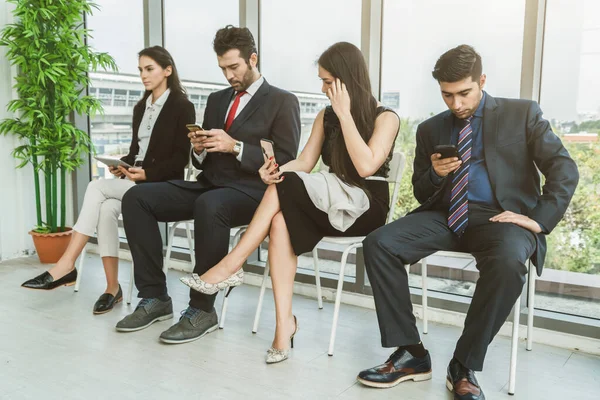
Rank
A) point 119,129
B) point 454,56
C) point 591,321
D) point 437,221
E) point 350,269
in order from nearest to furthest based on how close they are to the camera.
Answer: point 454,56 < point 437,221 < point 591,321 < point 350,269 < point 119,129

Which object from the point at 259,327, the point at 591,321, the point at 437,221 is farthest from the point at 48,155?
the point at 591,321

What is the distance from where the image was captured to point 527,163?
2.13 meters

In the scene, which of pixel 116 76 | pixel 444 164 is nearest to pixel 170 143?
pixel 444 164

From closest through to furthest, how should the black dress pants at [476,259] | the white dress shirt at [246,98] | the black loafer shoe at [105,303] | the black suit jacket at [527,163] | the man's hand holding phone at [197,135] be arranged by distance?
the black dress pants at [476,259]
the black suit jacket at [527,163]
the man's hand holding phone at [197,135]
the white dress shirt at [246,98]
the black loafer shoe at [105,303]

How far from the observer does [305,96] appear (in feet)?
10.7

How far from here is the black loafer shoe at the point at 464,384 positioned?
1916 mm

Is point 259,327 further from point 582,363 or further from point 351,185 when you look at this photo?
point 582,363

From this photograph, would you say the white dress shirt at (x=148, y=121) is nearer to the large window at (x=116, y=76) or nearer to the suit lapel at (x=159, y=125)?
the suit lapel at (x=159, y=125)

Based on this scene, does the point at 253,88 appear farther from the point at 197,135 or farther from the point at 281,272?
the point at 281,272

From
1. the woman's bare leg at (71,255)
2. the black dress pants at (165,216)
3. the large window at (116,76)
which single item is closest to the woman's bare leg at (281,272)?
the black dress pants at (165,216)

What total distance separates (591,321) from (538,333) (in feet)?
0.73

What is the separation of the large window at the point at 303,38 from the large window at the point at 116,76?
1187mm

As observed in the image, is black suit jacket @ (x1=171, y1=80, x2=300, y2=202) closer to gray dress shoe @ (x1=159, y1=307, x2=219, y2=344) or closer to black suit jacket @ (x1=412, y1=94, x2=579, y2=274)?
gray dress shoe @ (x1=159, y1=307, x2=219, y2=344)

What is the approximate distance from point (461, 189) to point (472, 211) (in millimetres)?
93
